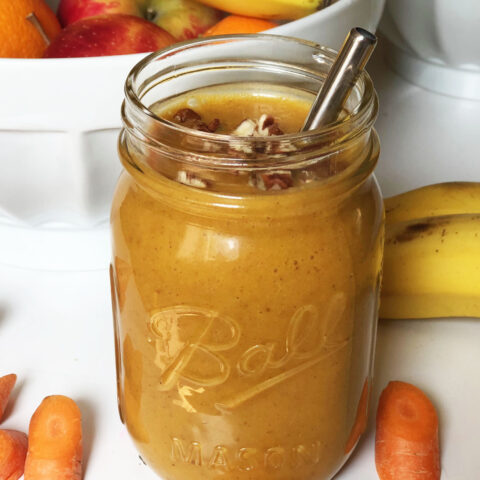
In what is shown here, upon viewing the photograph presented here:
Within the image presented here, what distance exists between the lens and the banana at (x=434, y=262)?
85cm

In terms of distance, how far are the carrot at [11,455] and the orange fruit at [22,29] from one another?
0.39 metres

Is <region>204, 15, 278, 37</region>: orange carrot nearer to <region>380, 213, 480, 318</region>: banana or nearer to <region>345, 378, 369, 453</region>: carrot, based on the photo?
<region>380, 213, 480, 318</region>: banana

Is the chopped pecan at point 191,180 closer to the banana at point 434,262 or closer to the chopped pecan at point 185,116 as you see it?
the chopped pecan at point 185,116

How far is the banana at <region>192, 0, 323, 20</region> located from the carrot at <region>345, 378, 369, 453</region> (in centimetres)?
43

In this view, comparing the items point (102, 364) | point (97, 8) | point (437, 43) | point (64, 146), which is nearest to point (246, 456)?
point (102, 364)

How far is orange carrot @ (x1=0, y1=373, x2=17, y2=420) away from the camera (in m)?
0.78

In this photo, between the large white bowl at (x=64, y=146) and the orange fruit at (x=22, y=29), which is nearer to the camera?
the large white bowl at (x=64, y=146)

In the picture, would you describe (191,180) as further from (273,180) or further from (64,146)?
(64,146)

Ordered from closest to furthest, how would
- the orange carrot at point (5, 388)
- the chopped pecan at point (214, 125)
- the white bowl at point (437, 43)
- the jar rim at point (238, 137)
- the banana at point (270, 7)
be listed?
the jar rim at point (238, 137) < the chopped pecan at point (214, 125) < the orange carrot at point (5, 388) < the banana at point (270, 7) < the white bowl at point (437, 43)

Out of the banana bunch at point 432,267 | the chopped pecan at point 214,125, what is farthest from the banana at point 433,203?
the chopped pecan at point 214,125

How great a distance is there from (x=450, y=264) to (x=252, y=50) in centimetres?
31

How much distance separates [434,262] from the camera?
858 mm

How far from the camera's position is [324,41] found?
0.87 meters

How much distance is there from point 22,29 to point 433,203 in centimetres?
49
